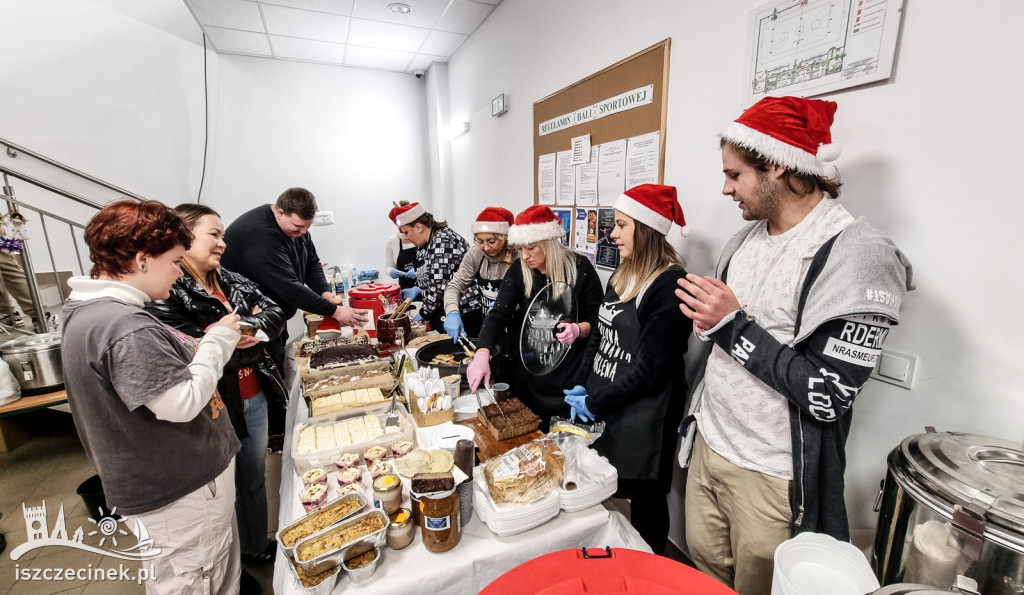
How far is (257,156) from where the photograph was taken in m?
4.48

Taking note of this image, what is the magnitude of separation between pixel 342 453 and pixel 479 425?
0.48 meters

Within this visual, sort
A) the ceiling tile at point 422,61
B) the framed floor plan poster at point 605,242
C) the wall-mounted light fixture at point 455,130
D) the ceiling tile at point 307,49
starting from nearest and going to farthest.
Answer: the framed floor plan poster at point 605,242 → the ceiling tile at point 307,49 → the wall-mounted light fixture at point 455,130 → the ceiling tile at point 422,61

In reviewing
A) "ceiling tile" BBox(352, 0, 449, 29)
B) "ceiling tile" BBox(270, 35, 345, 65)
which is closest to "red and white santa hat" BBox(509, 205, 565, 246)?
"ceiling tile" BBox(352, 0, 449, 29)

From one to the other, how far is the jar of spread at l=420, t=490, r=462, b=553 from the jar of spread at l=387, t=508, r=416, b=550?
4 cm

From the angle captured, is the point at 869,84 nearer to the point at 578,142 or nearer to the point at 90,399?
the point at 578,142

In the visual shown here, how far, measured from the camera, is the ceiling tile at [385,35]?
3496mm

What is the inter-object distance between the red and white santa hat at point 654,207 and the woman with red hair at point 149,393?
1431 millimetres

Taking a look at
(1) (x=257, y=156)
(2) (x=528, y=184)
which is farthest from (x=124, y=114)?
(2) (x=528, y=184)

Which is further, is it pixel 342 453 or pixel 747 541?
pixel 342 453

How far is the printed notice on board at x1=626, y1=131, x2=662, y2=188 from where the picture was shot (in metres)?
1.86

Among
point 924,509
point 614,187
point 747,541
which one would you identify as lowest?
point 747,541

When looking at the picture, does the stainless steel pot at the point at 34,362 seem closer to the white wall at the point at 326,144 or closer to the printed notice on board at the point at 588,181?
the white wall at the point at 326,144
